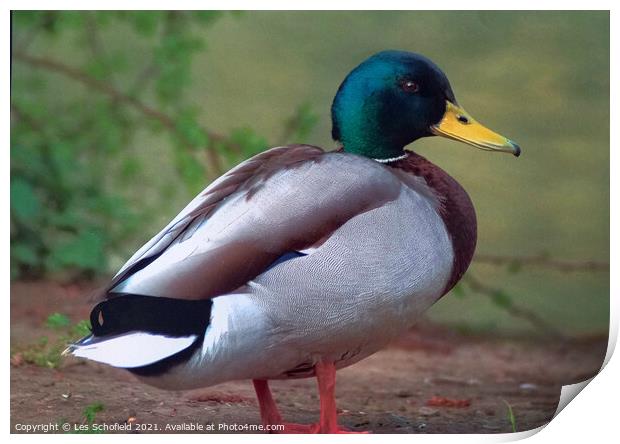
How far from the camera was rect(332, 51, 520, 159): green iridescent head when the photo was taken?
3.46 metres

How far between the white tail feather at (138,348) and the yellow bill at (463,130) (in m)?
1.03

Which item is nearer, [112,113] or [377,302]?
[377,302]

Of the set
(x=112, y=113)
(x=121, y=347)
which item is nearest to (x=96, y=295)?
(x=121, y=347)

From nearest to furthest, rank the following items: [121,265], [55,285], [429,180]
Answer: [429,180]
[121,265]
[55,285]

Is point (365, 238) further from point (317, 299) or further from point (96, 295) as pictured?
point (96, 295)

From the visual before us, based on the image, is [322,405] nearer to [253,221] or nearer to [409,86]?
[253,221]

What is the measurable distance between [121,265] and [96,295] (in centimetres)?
40

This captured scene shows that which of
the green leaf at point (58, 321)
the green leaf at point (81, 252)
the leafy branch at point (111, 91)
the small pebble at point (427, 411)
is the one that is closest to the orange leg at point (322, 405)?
the small pebble at point (427, 411)

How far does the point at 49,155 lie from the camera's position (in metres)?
3.97

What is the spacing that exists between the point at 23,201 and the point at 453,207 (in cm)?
146

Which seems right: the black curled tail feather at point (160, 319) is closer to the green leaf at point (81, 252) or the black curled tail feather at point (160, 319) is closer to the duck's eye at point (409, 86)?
the green leaf at point (81, 252)

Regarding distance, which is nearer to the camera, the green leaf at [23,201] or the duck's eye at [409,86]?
the duck's eye at [409,86]

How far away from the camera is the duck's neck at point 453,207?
3377 mm

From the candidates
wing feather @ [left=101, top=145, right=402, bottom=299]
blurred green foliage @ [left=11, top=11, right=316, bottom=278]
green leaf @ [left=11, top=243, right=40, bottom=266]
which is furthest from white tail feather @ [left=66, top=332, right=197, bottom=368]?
green leaf @ [left=11, top=243, right=40, bottom=266]
